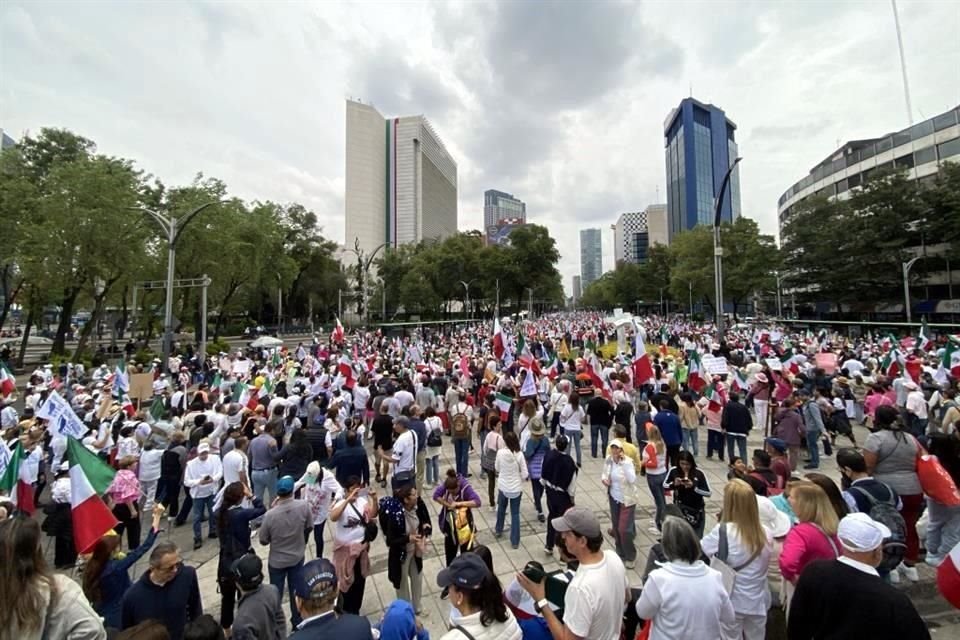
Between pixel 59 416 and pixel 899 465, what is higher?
pixel 59 416

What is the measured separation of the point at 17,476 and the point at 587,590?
6618 millimetres

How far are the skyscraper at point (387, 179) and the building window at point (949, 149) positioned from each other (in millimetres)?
79720

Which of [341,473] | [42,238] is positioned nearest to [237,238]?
[42,238]

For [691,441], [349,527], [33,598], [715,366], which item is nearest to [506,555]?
[349,527]

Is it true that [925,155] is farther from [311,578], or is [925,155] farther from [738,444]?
[311,578]

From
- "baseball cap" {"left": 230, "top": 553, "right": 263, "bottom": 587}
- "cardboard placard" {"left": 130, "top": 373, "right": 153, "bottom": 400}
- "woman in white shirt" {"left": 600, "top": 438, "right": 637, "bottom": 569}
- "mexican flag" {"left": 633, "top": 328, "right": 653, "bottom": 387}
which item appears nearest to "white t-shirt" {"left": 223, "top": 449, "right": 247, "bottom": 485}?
"baseball cap" {"left": 230, "top": 553, "right": 263, "bottom": 587}

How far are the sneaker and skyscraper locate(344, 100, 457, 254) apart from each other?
100141mm

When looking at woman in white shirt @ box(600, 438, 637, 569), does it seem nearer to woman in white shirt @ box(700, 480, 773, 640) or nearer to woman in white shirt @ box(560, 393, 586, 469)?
woman in white shirt @ box(700, 480, 773, 640)

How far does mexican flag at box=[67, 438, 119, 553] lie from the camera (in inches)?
156

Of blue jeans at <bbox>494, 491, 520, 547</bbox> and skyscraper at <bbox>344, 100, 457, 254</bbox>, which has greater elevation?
skyscraper at <bbox>344, 100, 457, 254</bbox>

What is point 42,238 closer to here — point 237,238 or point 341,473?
point 237,238

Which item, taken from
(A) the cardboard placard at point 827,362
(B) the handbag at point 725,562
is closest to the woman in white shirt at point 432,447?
(B) the handbag at point 725,562

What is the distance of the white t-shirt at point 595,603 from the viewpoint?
2.68 meters

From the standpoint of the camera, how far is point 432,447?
347 inches
